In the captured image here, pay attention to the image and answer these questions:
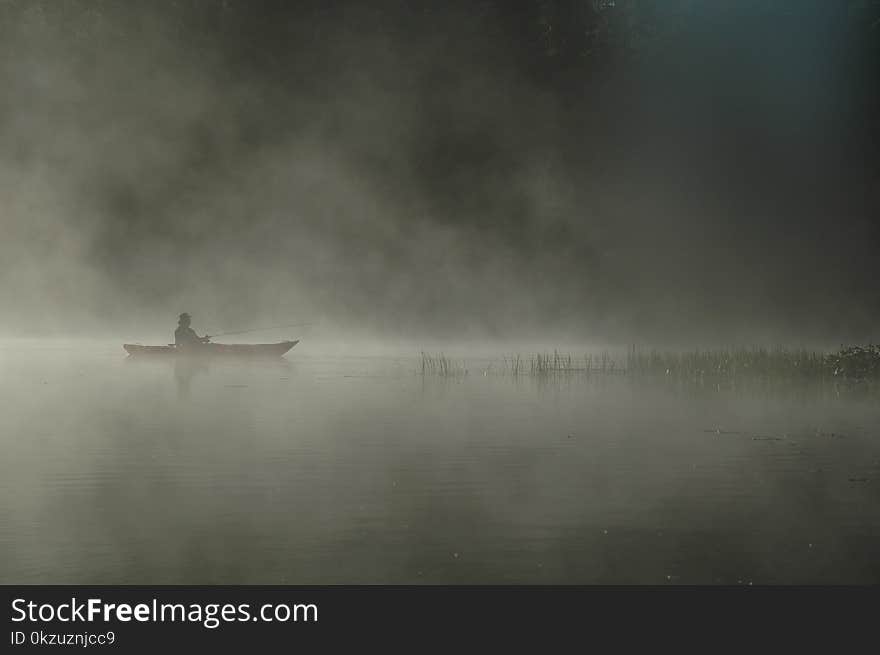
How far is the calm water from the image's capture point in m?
9.41

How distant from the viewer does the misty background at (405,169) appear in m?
70.5

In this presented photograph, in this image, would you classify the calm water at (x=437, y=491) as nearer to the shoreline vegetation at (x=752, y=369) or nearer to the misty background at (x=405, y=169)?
the shoreline vegetation at (x=752, y=369)

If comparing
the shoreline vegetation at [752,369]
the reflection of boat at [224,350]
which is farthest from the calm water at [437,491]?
the reflection of boat at [224,350]

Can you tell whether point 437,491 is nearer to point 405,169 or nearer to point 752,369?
point 752,369

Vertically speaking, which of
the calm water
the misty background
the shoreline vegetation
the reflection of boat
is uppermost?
the misty background

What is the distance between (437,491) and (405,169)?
79.2 metres

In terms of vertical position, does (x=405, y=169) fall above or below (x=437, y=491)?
above

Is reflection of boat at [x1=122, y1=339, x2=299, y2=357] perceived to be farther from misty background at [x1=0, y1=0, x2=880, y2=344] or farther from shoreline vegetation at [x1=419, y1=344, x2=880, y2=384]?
misty background at [x1=0, y1=0, x2=880, y2=344]

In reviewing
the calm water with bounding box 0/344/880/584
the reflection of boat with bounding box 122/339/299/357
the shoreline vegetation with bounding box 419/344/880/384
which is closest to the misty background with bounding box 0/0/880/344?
the reflection of boat with bounding box 122/339/299/357

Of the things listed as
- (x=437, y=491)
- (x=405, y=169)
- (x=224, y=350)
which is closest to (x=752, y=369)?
(x=437, y=491)

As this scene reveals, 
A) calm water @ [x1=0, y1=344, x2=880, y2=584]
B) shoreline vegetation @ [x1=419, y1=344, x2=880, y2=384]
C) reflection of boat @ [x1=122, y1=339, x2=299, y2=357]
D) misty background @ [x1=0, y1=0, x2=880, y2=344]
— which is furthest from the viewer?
misty background @ [x1=0, y1=0, x2=880, y2=344]

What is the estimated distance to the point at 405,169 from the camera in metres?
90.8

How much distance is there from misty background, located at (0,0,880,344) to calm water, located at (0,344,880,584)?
154 feet

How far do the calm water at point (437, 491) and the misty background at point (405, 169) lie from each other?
46.9 m
